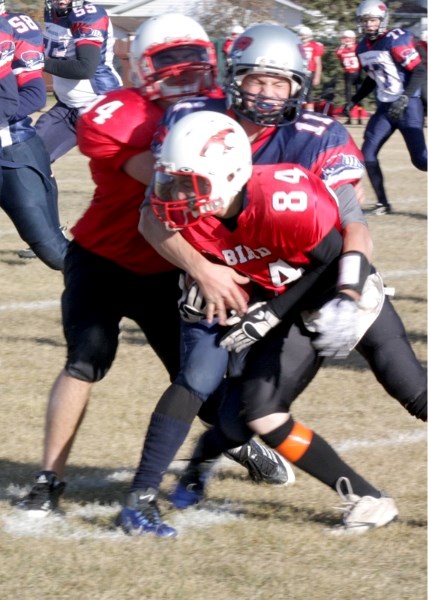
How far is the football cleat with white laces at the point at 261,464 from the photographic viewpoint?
3.88 meters

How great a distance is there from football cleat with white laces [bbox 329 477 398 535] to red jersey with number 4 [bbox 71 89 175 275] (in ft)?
2.85

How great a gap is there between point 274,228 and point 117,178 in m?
0.65

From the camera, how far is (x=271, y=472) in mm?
3881

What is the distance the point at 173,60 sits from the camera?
11.7 ft

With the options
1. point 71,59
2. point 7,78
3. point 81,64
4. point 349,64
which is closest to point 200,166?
Answer: point 7,78

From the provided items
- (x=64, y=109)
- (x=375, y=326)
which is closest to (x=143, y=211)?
(x=375, y=326)

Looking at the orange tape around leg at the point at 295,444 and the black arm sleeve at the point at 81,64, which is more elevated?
the orange tape around leg at the point at 295,444

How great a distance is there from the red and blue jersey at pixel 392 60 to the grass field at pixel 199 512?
4.13 m

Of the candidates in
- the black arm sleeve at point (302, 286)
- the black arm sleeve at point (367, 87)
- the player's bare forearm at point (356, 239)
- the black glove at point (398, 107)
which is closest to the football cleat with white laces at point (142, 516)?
the black arm sleeve at point (302, 286)

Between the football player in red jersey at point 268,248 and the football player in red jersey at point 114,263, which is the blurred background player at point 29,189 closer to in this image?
the football player in red jersey at point 114,263

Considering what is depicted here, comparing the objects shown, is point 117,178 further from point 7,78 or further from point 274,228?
point 7,78

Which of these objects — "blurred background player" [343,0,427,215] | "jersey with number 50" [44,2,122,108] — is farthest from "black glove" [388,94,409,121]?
"jersey with number 50" [44,2,122,108]

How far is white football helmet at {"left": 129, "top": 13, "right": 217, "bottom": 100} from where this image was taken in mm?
3551

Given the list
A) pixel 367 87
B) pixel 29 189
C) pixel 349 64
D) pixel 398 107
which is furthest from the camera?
pixel 349 64
